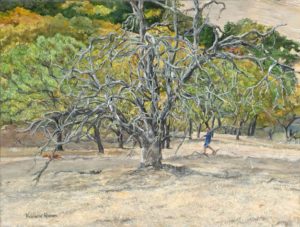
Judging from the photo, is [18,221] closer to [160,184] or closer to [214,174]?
[160,184]

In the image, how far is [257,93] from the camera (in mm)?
10141

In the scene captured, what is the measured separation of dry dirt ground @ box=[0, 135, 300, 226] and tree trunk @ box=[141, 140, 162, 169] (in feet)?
0.42

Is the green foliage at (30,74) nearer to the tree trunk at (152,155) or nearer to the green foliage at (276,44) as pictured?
the tree trunk at (152,155)

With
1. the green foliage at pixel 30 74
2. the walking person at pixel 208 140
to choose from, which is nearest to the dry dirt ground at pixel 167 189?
the walking person at pixel 208 140

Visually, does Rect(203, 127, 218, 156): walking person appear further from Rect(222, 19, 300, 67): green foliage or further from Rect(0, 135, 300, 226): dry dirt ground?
Rect(222, 19, 300, 67): green foliage

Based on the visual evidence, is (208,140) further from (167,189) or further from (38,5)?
(38,5)

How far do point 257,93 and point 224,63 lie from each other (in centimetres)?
Result: 80

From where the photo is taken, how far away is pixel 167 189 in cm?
862

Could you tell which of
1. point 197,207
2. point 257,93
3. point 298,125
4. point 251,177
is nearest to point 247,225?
point 197,207

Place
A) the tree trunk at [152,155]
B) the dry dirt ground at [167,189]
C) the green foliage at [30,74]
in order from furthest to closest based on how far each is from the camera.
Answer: the green foliage at [30,74], the tree trunk at [152,155], the dry dirt ground at [167,189]

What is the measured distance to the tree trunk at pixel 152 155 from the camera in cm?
938

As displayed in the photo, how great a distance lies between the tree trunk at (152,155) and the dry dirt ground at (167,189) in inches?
5.1

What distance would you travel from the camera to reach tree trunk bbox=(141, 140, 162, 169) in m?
9.38

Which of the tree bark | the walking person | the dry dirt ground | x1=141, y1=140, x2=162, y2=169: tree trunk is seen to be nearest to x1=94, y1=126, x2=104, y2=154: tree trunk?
the dry dirt ground
